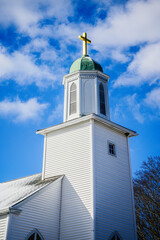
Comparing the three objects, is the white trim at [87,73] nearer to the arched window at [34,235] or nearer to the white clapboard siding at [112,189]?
the white clapboard siding at [112,189]

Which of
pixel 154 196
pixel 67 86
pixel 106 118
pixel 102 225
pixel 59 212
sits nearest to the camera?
pixel 102 225

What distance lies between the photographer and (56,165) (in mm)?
17750

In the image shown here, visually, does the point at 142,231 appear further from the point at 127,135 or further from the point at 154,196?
the point at 127,135

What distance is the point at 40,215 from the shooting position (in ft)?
48.2

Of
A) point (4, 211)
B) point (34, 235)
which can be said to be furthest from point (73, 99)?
point (34, 235)

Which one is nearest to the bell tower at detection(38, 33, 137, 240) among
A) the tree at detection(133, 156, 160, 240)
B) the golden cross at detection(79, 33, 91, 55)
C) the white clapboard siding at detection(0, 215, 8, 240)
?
the golden cross at detection(79, 33, 91, 55)

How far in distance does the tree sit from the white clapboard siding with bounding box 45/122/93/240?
1245 cm

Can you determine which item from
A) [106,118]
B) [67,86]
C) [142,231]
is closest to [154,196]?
[142,231]

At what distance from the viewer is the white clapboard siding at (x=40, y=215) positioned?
13.4 m

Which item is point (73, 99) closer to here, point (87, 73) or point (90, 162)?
point (87, 73)

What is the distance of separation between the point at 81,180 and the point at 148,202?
13101mm

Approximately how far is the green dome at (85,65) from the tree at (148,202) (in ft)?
42.1

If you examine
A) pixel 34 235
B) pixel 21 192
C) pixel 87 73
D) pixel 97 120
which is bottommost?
pixel 34 235

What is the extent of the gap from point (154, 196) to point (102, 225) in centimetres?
1309
